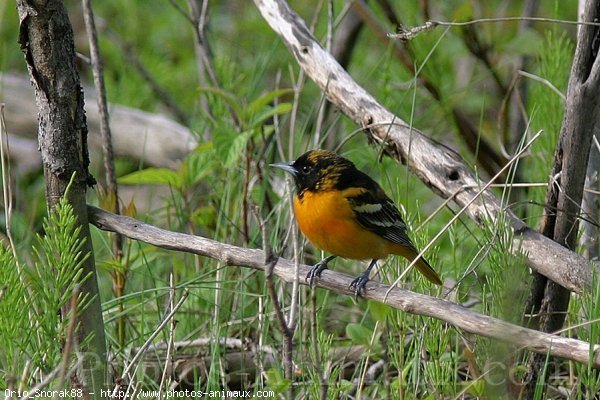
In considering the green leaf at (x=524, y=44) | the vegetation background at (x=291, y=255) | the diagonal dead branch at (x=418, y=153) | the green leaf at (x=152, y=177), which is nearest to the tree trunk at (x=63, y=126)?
the vegetation background at (x=291, y=255)

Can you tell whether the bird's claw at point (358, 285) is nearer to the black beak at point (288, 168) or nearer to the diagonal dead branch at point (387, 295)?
the diagonal dead branch at point (387, 295)

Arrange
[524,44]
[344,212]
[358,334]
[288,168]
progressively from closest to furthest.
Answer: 1. [358,334]
2. [344,212]
3. [288,168]
4. [524,44]

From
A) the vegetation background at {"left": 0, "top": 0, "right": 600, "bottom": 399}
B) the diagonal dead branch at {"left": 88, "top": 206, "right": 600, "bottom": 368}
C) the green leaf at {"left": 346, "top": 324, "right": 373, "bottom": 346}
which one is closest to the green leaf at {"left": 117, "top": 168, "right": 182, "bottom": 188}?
the vegetation background at {"left": 0, "top": 0, "right": 600, "bottom": 399}

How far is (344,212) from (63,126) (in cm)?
151

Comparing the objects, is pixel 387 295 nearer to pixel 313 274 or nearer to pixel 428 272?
pixel 313 274

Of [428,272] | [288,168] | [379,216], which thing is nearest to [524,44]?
[379,216]

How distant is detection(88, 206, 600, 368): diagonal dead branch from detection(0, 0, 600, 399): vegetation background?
0.07 m

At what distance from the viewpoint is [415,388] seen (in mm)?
3096

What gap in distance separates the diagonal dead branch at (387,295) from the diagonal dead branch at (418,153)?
0.52m

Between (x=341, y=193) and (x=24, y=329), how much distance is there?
1734mm

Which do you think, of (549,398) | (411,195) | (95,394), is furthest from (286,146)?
(95,394)

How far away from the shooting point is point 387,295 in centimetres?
259

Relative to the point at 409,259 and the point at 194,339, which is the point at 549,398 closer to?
the point at 409,259

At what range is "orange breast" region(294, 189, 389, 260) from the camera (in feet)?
12.4
